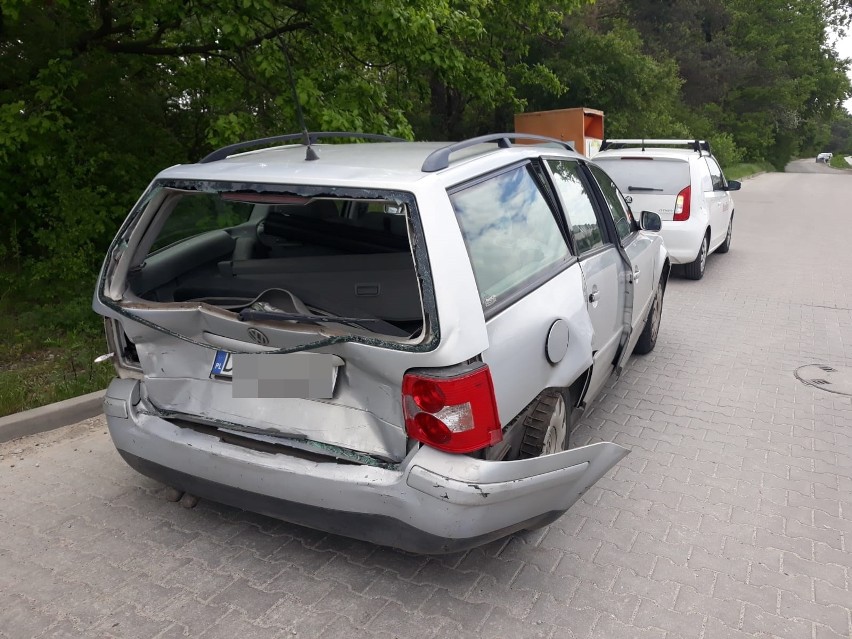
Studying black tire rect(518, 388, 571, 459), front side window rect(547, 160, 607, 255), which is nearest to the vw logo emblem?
black tire rect(518, 388, 571, 459)

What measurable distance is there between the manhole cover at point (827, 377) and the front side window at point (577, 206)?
2.45m

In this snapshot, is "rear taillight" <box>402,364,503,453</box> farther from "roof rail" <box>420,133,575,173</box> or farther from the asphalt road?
the asphalt road

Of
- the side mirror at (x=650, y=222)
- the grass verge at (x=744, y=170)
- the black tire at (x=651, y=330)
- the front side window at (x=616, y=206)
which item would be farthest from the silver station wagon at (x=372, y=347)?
the grass verge at (x=744, y=170)

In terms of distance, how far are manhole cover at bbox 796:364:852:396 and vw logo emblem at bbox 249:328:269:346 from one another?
448cm

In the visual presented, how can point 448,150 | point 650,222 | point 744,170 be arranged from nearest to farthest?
1. point 448,150
2. point 650,222
3. point 744,170

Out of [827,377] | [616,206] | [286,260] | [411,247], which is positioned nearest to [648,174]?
[827,377]

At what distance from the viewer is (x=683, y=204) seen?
351 inches

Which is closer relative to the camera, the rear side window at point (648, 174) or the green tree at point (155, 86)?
the green tree at point (155, 86)

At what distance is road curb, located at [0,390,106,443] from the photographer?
4.31m

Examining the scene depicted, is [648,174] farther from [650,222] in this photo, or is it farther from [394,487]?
[394,487]

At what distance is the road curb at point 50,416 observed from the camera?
14.1ft

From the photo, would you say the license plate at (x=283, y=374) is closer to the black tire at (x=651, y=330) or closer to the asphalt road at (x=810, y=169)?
the black tire at (x=651, y=330)

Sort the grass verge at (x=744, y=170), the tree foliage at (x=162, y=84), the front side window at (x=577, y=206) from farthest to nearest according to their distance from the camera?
the grass verge at (x=744, y=170)
the tree foliage at (x=162, y=84)
the front side window at (x=577, y=206)

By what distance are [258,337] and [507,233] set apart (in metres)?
1.19
